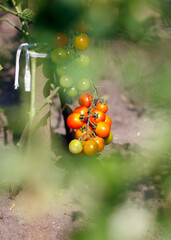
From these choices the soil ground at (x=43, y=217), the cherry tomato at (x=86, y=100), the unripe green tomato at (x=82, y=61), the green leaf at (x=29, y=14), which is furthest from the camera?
the soil ground at (x=43, y=217)

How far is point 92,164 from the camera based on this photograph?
2.72 m

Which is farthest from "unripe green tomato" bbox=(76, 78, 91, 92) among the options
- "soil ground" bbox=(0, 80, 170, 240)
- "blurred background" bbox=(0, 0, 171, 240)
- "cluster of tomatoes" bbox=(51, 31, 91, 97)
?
"soil ground" bbox=(0, 80, 170, 240)

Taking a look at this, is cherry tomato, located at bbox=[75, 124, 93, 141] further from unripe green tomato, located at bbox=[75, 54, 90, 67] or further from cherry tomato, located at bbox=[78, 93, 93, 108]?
unripe green tomato, located at bbox=[75, 54, 90, 67]

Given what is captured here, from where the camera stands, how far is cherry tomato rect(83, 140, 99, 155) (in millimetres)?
1821

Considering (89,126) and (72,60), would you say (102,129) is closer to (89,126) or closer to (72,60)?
(89,126)

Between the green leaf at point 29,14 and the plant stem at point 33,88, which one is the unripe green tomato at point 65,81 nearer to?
the plant stem at point 33,88

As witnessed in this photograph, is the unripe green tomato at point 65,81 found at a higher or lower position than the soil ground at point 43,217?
higher

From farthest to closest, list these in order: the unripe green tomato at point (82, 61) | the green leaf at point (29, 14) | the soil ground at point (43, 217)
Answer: the soil ground at point (43, 217), the unripe green tomato at point (82, 61), the green leaf at point (29, 14)

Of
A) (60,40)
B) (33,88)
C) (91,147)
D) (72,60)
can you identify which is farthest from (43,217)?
(60,40)

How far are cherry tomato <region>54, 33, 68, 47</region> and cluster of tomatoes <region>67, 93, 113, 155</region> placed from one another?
426 millimetres

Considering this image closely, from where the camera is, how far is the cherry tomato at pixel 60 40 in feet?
5.77

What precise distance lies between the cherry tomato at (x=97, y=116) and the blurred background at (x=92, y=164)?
1.83 feet

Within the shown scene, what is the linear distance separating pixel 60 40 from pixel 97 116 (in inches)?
23.2

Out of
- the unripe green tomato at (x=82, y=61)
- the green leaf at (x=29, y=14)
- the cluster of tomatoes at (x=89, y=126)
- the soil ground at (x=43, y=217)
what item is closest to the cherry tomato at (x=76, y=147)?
the cluster of tomatoes at (x=89, y=126)
